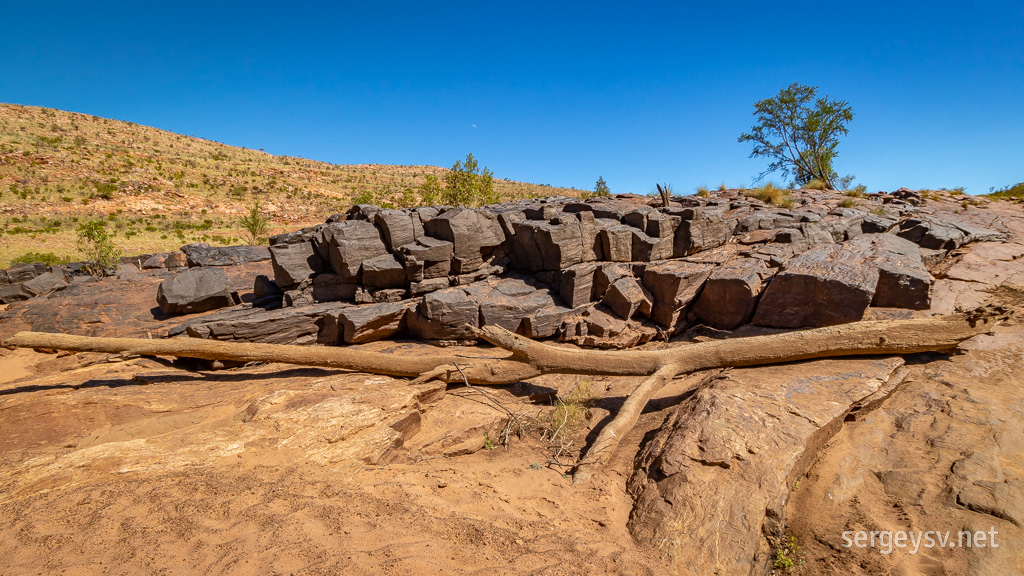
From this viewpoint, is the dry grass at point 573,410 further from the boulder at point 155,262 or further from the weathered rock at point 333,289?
the boulder at point 155,262

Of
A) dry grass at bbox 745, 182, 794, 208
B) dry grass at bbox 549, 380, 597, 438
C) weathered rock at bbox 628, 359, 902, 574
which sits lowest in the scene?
dry grass at bbox 549, 380, 597, 438

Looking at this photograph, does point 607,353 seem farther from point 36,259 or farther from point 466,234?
point 36,259

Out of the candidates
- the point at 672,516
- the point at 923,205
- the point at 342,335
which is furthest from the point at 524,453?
the point at 923,205

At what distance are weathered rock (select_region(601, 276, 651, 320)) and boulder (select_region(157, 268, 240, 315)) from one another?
10.4 metres

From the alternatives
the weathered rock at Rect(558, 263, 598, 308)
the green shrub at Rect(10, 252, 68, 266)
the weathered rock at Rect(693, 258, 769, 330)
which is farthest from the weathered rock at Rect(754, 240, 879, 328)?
the green shrub at Rect(10, 252, 68, 266)

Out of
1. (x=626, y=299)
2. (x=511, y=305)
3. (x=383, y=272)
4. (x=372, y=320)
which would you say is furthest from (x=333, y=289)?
(x=626, y=299)

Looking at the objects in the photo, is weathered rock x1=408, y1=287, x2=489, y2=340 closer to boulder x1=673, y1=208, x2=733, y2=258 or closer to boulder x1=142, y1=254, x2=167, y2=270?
boulder x1=673, y1=208, x2=733, y2=258

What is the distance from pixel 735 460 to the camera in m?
4.39

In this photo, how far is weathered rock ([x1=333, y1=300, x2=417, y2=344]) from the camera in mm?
9344

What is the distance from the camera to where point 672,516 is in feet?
13.1

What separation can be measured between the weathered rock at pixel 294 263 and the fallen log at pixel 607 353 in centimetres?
319

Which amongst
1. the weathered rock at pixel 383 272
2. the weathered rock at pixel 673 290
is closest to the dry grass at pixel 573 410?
the weathered rock at pixel 673 290

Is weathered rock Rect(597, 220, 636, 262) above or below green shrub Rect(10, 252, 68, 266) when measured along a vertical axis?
above

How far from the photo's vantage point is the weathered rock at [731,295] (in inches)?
373
